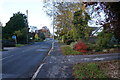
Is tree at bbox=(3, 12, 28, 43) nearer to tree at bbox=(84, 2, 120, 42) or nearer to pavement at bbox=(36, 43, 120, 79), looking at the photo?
pavement at bbox=(36, 43, 120, 79)

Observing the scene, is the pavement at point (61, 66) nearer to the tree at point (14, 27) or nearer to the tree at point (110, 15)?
the tree at point (110, 15)

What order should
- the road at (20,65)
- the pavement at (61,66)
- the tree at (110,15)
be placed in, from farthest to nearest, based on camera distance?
1. the road at (20,65)
2. the pavement at (61,66)
3. the tree at (110,15)

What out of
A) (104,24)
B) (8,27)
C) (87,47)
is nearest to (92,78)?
(104,24)

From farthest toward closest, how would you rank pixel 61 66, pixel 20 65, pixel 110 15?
pixel 20 65
pixel 61 66
pixel 110 15

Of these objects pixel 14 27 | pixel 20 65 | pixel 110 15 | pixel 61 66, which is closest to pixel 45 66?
pixel 61 66

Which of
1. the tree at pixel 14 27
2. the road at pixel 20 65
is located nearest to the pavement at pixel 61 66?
the road at pixel 20 65

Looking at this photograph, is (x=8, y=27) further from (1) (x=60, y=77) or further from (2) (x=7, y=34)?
(1) (x=60, y=77)

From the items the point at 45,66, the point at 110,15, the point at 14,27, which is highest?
the point at 14,27

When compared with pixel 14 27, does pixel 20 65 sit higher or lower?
lower

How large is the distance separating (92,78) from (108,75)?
0.84 m

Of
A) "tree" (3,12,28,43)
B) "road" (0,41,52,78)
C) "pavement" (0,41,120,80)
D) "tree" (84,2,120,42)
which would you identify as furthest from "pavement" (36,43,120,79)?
"tree" (3,12,28,43)

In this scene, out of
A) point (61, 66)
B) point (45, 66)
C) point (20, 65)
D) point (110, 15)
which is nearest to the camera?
point (110, 15)

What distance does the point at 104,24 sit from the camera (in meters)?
7.98

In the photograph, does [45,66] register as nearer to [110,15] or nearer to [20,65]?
[20,65]
